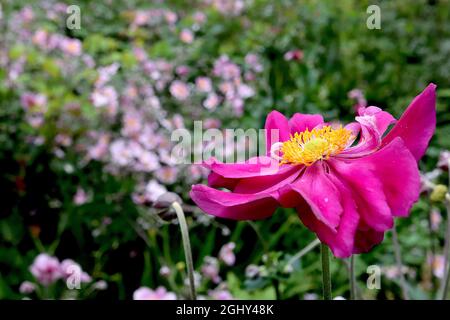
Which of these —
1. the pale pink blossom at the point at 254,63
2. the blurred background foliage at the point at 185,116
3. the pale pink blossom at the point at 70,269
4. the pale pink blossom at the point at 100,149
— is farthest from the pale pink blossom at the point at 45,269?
the pale pink blossom at the point at 254,63

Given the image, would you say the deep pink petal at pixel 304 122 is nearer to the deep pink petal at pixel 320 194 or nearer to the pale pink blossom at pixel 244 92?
the deep pink petal at pixel 320 194

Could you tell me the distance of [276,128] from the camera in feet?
2.15

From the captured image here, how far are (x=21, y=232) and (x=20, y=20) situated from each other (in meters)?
1.24

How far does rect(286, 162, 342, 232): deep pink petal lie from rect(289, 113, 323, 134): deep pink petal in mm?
117

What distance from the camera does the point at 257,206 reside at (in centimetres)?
→ 53

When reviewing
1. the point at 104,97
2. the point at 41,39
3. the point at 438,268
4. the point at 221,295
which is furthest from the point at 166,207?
the point at 41,39

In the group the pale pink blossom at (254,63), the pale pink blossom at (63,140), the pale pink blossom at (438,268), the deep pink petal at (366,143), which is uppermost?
the pale pink blossom at (254,63)

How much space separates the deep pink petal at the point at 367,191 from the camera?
48 centimetres

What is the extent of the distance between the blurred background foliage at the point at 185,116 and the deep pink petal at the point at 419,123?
1.35 feet

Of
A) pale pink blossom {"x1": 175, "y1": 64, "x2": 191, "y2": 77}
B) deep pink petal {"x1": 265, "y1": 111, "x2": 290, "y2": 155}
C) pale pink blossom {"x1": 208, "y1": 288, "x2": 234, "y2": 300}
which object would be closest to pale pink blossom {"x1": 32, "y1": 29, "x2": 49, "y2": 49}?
pale pink blossom {"x1": 175, "y1": 64, "x2": 191, "y2": 77}

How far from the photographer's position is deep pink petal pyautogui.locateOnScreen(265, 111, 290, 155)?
65 centimetres

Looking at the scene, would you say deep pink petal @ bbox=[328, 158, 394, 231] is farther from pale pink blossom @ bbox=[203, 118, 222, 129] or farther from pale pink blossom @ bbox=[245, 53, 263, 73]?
pale pink blossom @ bbox=[245, 53, 263, 73]

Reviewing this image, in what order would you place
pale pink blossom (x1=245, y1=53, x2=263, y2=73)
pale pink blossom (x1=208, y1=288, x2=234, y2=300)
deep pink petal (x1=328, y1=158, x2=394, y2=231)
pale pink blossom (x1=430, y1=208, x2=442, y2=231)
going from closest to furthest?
deep pink petal (x1=328, y1=158, x2=394, y2=231) < pale pink blossom (x1=208, y1=288, x2=234, y2=300) < pale pink blossom (x1=430, y1=208, x2=442, y2=231) < pale pink blossom (x1=245, y1=53, x2=263, y2=73)

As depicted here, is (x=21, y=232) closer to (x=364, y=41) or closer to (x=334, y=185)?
(x=334, y=185)
